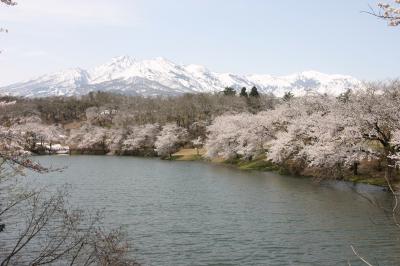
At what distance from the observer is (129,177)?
69375mm

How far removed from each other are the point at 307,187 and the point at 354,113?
1040 centimetres

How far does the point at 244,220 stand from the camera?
36.7 metres

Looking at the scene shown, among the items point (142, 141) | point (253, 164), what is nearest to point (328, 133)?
point (253, 164)

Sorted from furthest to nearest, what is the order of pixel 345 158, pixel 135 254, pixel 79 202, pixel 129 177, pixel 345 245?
pixel 129 177
pixel 345 158
pixel 79 202
pixel 345 245
pixel 135 254

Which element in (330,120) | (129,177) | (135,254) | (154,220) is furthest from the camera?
(129,177)

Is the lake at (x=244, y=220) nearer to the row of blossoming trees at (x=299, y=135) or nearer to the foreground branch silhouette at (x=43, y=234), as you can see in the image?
the foreground branch silhouette at (x=43, y=234)

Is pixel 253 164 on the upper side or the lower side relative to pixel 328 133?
lower

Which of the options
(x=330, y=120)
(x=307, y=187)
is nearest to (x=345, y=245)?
(x=307, y=187)

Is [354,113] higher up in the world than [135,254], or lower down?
higher up

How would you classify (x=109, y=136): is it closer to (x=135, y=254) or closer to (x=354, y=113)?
(x=354, y=113)

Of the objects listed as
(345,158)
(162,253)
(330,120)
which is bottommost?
(162,253)

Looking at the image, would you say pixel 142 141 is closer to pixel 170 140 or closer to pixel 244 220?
pixel 170 140

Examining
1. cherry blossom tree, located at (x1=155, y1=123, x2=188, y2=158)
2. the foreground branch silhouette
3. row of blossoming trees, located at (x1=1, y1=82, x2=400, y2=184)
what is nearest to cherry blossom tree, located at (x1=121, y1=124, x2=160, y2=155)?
row of blossoming trees, located at (x1=1, y1=82, x2=400, y2=184)

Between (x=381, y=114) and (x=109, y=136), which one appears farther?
(x=109, y=136)
